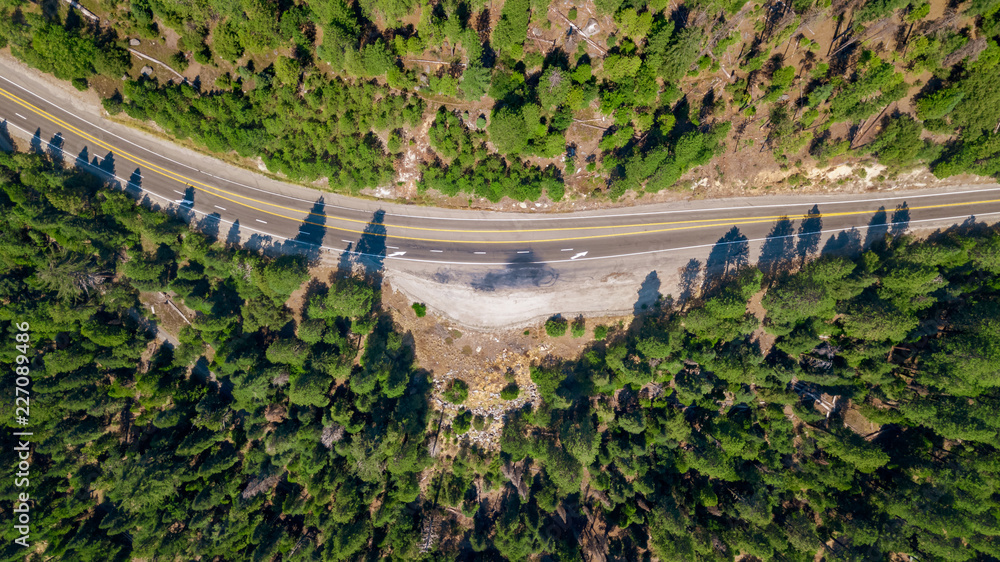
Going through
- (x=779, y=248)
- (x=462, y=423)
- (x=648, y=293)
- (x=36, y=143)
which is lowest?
(x=462, y=423)

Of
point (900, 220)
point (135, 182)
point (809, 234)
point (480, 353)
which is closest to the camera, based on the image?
point (900, 220)

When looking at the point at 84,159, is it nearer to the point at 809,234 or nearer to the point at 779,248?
the point at 779,248

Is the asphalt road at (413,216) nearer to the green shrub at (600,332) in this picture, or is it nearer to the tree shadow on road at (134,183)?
the tree shadow on road at (134,183)

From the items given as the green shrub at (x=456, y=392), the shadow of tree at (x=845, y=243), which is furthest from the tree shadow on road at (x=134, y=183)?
the shadow of tree at (x=845, y=243)

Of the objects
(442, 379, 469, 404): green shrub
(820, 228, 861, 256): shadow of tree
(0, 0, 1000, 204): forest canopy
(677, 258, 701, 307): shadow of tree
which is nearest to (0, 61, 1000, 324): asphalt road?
(820, 228, 861, 256): shadow of tree

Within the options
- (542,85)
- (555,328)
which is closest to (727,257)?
(555,328)

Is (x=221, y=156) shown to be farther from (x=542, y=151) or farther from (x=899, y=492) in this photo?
(x=899, y=492)

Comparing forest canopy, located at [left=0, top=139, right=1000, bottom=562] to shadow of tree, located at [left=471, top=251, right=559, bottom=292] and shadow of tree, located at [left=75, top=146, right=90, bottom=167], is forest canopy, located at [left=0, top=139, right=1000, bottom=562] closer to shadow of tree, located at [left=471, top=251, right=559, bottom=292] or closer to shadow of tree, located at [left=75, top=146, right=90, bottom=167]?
shadow of tree, located at [left=75, top=146, right=90, bottom=167]
